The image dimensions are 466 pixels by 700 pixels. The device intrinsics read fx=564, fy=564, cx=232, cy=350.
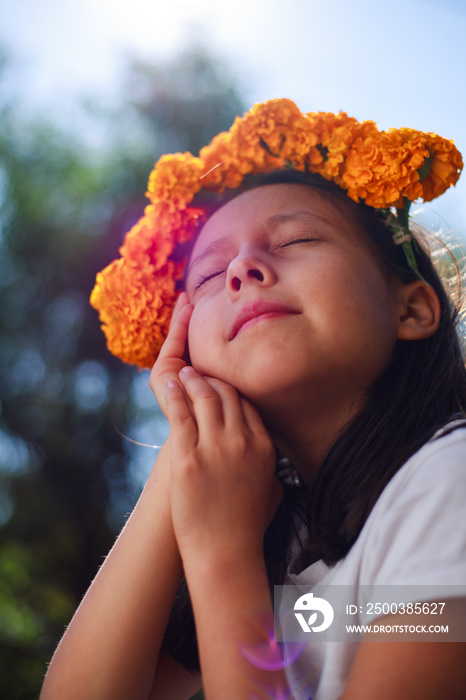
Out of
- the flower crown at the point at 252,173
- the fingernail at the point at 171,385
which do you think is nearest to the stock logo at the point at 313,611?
the fingernail at the point at 171,385

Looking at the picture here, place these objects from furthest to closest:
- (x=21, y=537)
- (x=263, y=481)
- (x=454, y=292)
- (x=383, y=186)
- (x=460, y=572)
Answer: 1. (x=21, y=537)
2. (x=454, y=292)
3. (x=383, y=186)
4. (x=263, y=481)
5. (x=460, y=572)

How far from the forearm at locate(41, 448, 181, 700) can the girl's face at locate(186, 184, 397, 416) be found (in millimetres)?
405

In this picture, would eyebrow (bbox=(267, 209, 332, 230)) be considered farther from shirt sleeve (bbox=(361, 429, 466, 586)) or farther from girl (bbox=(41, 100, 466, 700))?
shirt sleeve (bbox=(361, 429, 466, 586))

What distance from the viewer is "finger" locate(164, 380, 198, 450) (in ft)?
4.40

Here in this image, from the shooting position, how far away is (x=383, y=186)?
1.82 meters

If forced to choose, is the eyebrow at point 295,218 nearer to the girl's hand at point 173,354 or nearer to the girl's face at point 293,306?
the girl's face at point 293,306

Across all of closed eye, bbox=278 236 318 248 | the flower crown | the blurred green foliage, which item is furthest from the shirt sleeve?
the blurred green foliage

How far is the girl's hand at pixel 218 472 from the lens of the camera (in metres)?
1.21

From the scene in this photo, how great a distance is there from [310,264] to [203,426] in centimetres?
52

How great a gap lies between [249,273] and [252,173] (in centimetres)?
63

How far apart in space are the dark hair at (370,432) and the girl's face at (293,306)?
8 cm

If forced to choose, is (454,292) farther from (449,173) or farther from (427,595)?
(427,595)

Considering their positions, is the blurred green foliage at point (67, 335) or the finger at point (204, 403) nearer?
the finger at point (204, 403)

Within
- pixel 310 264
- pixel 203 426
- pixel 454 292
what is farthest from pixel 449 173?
pixel 203 426
